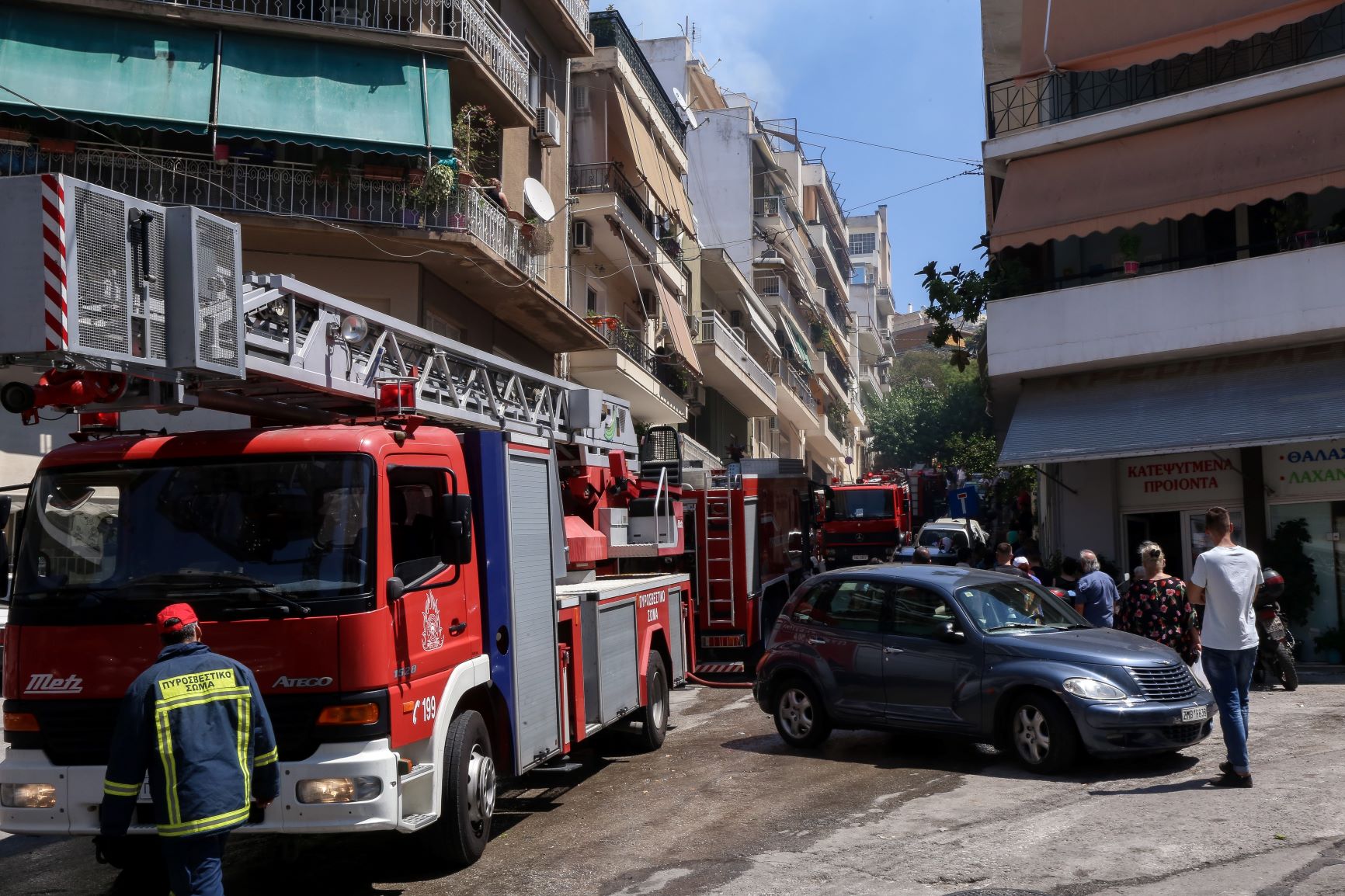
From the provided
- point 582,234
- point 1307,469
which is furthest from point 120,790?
point 582,234

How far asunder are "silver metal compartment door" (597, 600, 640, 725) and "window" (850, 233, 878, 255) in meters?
98.1

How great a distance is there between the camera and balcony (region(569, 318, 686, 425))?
26.3 meters

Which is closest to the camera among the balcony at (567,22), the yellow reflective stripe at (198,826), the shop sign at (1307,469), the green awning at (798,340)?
the yellow reflective stripe at (198,826)

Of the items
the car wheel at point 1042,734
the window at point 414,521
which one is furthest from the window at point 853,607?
the window at point 414,521

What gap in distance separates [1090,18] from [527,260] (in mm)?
9730

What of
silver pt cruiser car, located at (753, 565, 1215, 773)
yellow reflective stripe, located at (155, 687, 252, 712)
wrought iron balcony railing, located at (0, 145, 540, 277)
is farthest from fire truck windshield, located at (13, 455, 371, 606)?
wrought iron balcony railing, located at (0, 145, 540, 277)

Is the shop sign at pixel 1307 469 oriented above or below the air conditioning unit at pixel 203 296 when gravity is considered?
below

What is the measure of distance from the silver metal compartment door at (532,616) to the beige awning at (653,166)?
Result: 20821 mm

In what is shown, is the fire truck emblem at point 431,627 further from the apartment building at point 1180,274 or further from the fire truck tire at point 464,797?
the apartment building at point 1180,274

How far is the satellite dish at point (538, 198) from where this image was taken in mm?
22391

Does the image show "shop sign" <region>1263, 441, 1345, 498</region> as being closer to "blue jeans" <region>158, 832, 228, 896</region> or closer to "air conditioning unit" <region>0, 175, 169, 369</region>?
"air conditioning unit" <region>0, 175, 169, 369</region>

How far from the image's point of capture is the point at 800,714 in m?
11.0

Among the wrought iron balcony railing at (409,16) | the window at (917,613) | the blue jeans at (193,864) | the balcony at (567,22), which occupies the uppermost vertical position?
the balcony at (567,22)

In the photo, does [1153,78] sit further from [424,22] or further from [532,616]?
[532,616]
